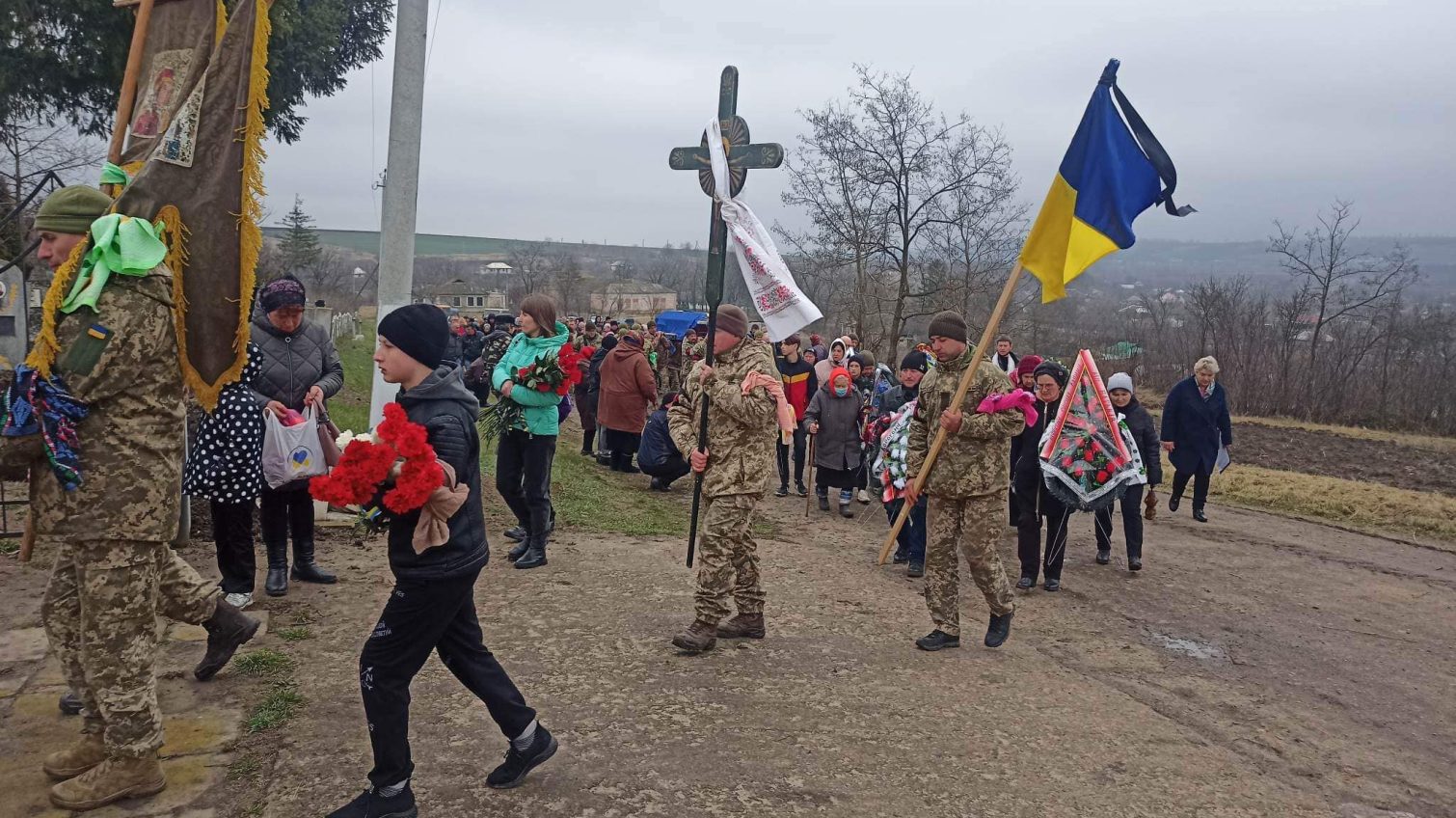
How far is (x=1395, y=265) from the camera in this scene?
104 ft

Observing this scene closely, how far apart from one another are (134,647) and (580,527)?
515cm

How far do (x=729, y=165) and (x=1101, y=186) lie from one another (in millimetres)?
2246

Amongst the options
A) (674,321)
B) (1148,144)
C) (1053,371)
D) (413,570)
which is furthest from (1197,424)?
(674,321)

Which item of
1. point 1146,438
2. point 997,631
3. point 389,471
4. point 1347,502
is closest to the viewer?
point 389,471

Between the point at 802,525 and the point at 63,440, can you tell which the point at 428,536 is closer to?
the point at 63,440

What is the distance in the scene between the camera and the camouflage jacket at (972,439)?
5508 mm

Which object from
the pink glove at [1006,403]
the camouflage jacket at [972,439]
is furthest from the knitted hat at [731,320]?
the pink glove at [1006,403]

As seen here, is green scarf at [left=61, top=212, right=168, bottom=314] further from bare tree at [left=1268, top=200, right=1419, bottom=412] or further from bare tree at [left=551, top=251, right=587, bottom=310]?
bare tree at [left=551, top=251, right=587, bottom=310]

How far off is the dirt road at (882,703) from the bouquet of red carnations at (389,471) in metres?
1.28

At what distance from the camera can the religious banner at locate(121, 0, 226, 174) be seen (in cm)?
402

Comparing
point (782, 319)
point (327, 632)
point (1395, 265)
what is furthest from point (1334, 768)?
point (1395, 265)

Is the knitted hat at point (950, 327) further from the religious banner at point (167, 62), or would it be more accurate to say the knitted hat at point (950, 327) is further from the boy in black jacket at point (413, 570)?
the religious banner at point (167, 62)

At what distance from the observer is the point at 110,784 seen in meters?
3.29

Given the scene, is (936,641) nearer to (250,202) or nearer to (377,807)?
(377,807)
